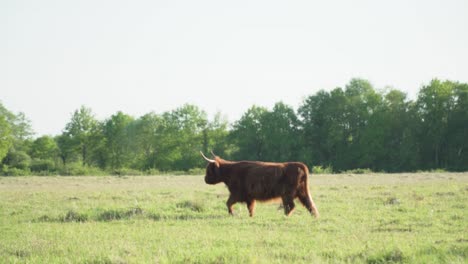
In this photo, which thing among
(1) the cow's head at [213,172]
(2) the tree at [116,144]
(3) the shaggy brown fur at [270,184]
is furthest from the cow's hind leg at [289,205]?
(2) the tree at [116,144]

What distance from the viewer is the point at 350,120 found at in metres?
60.8

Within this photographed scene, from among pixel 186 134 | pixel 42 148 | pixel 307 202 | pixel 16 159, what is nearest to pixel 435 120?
pixel 186 134

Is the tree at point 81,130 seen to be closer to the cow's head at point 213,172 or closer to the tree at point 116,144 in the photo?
the tree at point 116,144

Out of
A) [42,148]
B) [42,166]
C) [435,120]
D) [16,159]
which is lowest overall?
[42,166]

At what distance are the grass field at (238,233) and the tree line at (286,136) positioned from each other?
112ft

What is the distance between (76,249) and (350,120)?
54986mm

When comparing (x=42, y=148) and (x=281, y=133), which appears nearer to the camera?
(x=281, y=133)

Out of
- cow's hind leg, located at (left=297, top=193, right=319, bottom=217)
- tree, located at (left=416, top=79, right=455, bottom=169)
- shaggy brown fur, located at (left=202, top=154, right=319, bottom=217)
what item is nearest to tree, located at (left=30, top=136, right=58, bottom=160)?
tree, located at (left=416, top=79, right=455, bottom=169)

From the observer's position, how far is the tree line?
55.0 m

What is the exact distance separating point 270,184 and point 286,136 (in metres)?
48.8

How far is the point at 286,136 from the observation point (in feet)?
204

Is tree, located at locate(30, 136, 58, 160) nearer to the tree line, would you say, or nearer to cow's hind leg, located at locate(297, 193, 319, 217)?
the tree line

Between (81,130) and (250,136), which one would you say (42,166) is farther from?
(250,136)

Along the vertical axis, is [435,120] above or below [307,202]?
above
